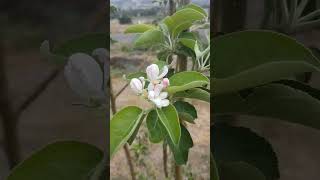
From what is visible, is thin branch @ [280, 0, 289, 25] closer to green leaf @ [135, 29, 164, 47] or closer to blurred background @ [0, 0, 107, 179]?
green leaf @ [135, 29, 164, 47]

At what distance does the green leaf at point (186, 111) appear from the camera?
1.01m

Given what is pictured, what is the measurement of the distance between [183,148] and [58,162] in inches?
11.1

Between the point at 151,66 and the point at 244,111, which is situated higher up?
the point at 151,66

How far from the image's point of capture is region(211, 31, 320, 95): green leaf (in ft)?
3.14

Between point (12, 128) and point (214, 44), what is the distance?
1.58ft

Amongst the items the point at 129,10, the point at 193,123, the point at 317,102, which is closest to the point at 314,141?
the point at 317,102

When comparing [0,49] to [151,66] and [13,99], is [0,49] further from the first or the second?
[151,66]

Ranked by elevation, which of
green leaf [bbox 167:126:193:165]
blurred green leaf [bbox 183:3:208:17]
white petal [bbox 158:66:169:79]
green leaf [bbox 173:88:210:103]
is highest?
blurred green leaf [bbox 183:3:208:17]

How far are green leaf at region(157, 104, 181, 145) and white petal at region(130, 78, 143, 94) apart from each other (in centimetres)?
6

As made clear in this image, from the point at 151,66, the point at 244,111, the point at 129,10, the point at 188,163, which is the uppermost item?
the point at 129,10

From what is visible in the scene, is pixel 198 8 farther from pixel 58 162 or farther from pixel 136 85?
pixel 58 162

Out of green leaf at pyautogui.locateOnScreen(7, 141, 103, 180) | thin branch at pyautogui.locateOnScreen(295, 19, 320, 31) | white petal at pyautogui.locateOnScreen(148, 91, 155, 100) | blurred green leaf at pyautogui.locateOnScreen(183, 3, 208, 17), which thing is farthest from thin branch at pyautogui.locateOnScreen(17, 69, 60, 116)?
thin branch at pyautogui.locateOnScreen(295, 19, 320, 31)

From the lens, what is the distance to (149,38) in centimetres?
100

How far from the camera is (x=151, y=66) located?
0.98 m
